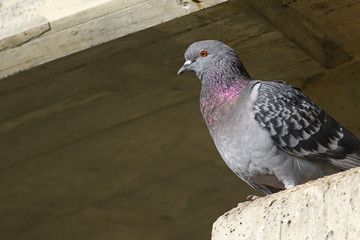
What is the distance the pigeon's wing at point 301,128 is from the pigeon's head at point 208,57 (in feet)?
1.26

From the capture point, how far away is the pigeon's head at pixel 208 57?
5.63 meters

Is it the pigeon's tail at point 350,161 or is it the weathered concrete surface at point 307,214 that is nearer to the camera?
the weathered concrete surface at point 307,214

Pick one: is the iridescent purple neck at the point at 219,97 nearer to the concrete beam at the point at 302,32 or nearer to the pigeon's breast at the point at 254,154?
the pigeon's breast at the point at 254,154

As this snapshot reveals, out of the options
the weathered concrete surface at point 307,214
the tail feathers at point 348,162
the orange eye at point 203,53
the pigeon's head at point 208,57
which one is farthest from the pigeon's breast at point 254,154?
the weathered concrete surface at point 307,214

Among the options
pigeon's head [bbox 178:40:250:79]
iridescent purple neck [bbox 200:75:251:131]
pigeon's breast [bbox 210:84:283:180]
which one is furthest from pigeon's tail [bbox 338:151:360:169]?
pigeon's head [bbox 178:40:250:79]

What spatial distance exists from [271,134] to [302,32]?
1520 millimetres

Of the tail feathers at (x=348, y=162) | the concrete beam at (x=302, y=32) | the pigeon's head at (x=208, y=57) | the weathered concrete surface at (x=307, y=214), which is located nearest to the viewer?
the weathered concrete surface at (x=307, y=214)

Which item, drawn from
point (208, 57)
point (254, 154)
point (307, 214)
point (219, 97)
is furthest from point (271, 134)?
point (307, 214)

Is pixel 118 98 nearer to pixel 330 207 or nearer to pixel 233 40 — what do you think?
pixel 233 40

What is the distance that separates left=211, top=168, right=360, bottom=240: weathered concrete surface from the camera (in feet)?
12.5

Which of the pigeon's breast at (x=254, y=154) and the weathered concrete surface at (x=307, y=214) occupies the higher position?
the weathered concrete surface at (x=307, y=214)

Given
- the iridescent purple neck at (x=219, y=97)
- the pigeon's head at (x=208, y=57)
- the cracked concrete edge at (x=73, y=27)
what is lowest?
the iridescent purple neck at (x=219, y=97)

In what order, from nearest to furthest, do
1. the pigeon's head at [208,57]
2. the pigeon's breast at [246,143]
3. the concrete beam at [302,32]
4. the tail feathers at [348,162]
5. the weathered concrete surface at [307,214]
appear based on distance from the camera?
1. the weathered concrete surface at [307,214]
2. the pigeon's breast at [246,143]
3. the tail feathers at [348,162]
4. the pigeon's head at [208,57]
5. the concrete beam at [302,32]

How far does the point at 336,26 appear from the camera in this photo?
6180 mm
